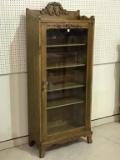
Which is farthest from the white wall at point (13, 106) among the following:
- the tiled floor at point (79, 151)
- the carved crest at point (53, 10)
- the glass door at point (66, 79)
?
the carved crest at point (53, 10)

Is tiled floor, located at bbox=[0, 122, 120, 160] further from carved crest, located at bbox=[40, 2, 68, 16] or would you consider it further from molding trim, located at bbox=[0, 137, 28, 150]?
carved crest, located at bbox=[40, 2, 68, 16]

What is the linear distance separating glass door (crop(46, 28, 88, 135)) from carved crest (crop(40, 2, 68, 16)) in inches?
10.8

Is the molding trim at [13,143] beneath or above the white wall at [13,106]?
beneath

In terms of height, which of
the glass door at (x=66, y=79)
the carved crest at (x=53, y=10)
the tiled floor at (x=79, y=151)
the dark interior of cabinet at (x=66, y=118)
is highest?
the carved crest at (x=53, y=10)

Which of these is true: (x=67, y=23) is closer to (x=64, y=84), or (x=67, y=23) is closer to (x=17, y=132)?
(x=64, y=84)

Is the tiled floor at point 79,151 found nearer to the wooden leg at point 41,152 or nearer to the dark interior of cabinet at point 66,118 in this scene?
the wooden leg at point 41,152

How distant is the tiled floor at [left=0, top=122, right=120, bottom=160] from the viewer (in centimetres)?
249

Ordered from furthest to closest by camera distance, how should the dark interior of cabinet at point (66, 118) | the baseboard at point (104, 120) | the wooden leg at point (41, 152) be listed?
the baseboard at point (104, 120)
the dark interior of cabinet at point (66, 118)
the wooden leg at point (41, 152)

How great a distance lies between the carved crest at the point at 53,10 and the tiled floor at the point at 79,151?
1524mm

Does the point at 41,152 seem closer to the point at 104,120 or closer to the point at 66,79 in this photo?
the point at 66,79

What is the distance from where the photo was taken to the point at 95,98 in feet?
10.5

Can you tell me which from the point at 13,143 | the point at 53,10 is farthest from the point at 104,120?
the point at 53,10

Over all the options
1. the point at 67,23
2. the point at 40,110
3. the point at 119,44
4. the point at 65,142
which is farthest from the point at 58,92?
the point at 119,44

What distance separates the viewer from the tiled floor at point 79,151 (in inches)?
97.9
